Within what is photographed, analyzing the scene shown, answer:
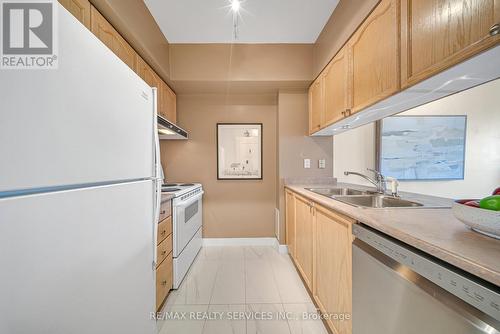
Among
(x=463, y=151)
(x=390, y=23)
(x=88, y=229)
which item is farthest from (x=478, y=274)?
(x=463, y=151)

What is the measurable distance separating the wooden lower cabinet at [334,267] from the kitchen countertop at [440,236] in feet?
0.60

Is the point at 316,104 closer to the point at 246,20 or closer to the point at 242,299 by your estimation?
the point at 246,20

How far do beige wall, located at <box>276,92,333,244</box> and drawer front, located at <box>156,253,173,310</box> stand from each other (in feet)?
4.95

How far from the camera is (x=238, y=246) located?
2879 millimetres

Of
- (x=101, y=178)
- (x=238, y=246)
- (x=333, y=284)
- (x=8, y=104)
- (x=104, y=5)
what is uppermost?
(x=104, y=5)

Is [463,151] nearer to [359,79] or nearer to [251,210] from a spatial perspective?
[359,79]

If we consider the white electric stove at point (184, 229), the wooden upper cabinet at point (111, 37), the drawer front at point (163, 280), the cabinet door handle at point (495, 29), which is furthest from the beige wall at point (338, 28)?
the drawer front at point (163, 280)

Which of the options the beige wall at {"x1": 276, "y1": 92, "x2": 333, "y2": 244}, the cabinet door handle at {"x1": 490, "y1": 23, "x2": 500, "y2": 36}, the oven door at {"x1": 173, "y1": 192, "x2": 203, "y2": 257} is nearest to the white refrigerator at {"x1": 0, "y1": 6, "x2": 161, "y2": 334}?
the oven door at {"x1": 173, "y1": 192, "x2": 203, "y2": 257}

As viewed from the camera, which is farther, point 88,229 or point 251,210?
point 251,210

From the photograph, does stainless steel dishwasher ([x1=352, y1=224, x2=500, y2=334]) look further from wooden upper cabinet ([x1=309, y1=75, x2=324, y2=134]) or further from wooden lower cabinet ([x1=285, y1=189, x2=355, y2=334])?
wooden upper cabinet ([x1=309, y1=75, x2=324, y2=134])

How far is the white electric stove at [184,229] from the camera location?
1871mm

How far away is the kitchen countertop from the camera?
0.49 meters

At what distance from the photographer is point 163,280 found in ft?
5.34

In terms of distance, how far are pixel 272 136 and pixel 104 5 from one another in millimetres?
2218
